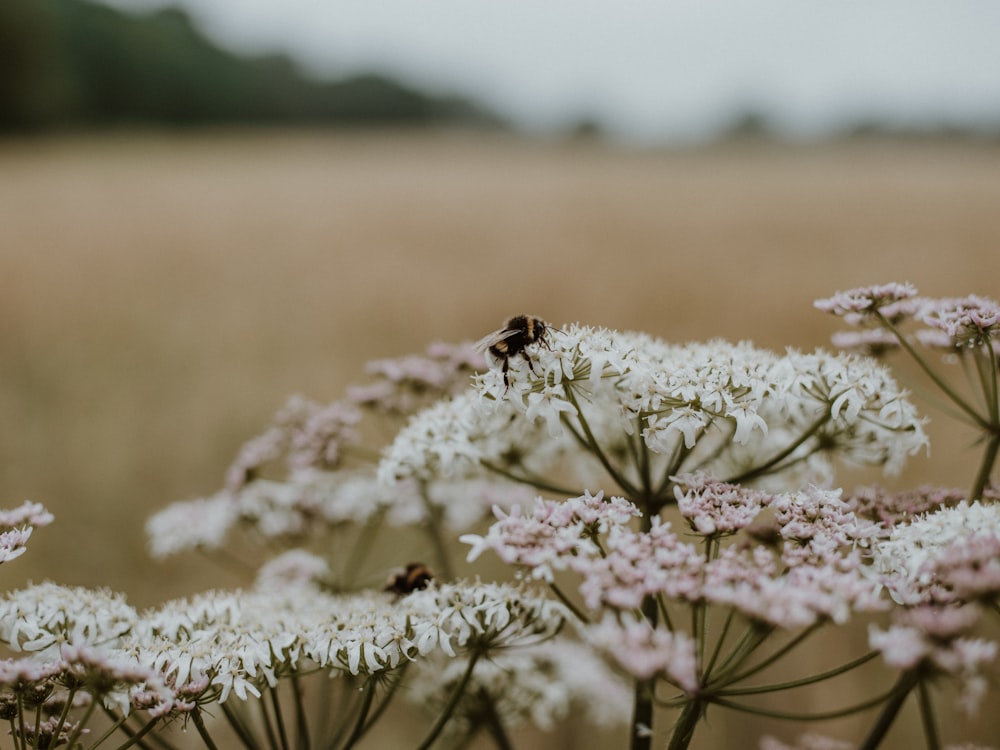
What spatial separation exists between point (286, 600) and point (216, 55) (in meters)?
87.7

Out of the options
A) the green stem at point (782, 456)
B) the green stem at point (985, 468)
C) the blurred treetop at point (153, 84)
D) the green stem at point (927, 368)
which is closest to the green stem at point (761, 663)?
the green stem at point (782, 456)

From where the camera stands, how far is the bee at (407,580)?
2912 millimetres

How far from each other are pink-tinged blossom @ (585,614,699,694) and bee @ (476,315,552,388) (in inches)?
39.6

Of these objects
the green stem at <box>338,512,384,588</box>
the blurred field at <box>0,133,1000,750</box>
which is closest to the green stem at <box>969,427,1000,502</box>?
the green stem at <box>338,512,384,588</box>

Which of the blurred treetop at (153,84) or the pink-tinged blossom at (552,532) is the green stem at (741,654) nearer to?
the pink-tinged blossom at (552,532)

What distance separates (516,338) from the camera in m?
2.68

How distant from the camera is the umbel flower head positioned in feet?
8.09

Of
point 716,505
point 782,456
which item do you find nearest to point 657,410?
point 716,505

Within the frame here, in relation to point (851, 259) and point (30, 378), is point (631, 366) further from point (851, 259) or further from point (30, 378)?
point (851, 259)

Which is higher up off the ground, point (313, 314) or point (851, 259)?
point (851, 259)

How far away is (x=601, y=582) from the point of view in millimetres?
1934

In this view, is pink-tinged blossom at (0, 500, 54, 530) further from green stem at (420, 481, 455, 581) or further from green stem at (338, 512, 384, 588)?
green stem at (338, 512, 384, 588)

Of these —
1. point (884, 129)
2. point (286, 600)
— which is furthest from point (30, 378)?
point (884, 129)

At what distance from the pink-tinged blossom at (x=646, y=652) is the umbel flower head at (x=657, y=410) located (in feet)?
2.36
